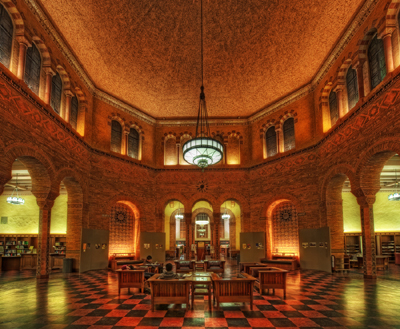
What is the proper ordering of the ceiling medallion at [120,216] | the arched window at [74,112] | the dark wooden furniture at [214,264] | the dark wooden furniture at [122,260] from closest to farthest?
the dark wooden furniture at [214,264] < the arched window at [74,112] < the dark wooden furniture at [122,260] < the ceiling medallion at [120,216]

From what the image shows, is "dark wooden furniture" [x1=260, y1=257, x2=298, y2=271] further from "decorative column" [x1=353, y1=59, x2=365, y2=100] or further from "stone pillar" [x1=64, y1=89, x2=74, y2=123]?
"stone pillar" [x1=64, y1=89, x2=74, y2=123]

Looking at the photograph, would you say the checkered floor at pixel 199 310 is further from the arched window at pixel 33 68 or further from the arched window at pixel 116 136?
the arched window at pixel 116 136

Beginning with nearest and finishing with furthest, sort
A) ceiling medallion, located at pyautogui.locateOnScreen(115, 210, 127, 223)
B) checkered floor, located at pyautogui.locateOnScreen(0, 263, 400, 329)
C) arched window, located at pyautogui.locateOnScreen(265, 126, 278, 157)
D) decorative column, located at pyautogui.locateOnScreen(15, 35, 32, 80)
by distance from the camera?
checkered floor, located at pyautogui.locateOnScreen(0, 263, 400, 329), decorative column, located at pyautogui.locateOnScreen(15, 35, 32, 80), ceiling medallion, located at pyautogui.locateOnScreen(115, 210, 127, 223), arched window, located at pyautogui.locateOnScreen(265, 126, 278, 157)

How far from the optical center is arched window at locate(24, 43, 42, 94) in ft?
33.9

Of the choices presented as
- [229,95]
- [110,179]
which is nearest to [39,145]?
[110,179]

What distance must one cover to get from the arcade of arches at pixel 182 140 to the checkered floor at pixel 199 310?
3159 millimetres

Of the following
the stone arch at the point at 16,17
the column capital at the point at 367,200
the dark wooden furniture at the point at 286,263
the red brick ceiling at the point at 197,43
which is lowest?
the dark wooden furniture at the point at 286,263

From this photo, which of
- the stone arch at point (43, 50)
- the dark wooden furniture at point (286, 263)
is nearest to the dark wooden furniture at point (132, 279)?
the stone arch at point (43, 50)

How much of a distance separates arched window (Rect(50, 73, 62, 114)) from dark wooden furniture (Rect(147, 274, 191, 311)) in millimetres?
8796

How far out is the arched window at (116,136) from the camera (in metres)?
16.4

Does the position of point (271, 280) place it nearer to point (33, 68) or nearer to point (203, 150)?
point (203, 150)

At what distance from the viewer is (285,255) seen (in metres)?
15.9

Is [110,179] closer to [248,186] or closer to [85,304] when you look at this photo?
[248,186]

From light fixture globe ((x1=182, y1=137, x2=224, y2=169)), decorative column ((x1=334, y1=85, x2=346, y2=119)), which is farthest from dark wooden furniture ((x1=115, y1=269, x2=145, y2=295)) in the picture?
decorative column ((x1=334, y1=85, x2=346, y2=119))
